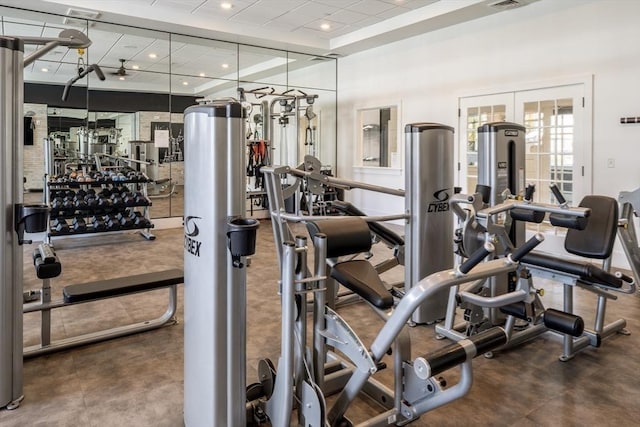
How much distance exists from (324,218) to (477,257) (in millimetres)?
1043

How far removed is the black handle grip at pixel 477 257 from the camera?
60.4 inches

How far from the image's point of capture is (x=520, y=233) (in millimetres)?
3541

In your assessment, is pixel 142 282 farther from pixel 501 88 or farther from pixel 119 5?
pixel 501 88

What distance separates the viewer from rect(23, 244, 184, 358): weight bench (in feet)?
9.27

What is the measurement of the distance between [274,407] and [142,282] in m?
1.67

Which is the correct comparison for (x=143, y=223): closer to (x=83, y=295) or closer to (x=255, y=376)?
(x=83, y=295)

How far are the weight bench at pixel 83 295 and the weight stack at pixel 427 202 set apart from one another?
1.75 metres

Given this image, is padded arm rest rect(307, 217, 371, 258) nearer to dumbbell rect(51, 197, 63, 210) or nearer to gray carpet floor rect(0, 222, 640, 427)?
gray carpet floor rect(0, 222, 640, 427)

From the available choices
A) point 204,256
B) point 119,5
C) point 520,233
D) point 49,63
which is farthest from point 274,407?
point 49,63

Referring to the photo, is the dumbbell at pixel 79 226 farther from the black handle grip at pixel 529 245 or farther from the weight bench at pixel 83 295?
the black handle grip at pixel 529 245

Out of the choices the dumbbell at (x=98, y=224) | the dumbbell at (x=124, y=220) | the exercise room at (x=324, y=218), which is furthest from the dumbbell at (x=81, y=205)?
the dumbbell at (x=124, y=220)

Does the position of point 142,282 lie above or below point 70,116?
below

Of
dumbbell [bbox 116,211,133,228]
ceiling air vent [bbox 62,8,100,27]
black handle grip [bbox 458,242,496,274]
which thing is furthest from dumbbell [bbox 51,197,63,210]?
black handle grip [bbox 458,242,496,274]

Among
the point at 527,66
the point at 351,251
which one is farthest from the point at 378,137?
the point at 351,251
